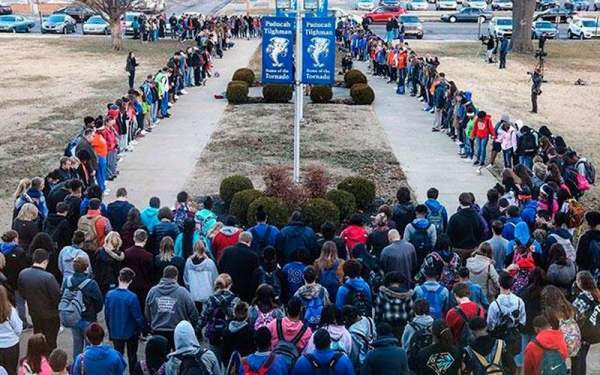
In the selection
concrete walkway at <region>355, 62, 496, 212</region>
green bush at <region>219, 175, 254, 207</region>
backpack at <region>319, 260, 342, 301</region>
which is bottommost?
concrete walkway at <region>355, 62, 496, 212</region>

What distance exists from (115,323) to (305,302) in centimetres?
213

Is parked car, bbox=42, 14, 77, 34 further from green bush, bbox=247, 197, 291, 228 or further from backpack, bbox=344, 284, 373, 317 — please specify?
backpack, bbox=344, 284, 373, 317

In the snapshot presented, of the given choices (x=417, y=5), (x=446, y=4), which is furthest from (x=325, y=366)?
(x=446, y=4)

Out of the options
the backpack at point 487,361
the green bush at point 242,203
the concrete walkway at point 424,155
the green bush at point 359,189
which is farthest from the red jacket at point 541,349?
the concrete walkway at point 424,155

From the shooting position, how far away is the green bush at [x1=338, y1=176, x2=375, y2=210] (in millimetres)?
15562

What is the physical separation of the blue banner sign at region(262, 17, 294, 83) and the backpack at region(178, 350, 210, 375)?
33.3ft

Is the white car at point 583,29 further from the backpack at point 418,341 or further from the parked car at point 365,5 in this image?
the backpack at point 418,341

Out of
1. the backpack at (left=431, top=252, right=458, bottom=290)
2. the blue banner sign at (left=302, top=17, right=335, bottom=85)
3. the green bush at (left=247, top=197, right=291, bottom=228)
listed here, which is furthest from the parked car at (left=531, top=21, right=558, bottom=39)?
the backpack at (left=431, top=252, right=458, bottom=290)

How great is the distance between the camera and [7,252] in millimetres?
10023

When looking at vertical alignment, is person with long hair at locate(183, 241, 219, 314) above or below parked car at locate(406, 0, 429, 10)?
below

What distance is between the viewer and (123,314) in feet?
28.8

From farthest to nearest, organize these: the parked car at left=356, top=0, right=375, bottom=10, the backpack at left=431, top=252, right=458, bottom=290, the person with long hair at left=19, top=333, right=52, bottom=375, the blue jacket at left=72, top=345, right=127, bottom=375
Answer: the parked car at left=356, top=0, right=375, bottom=10 < the backpack at left=431, top=252, right=458, bottom=290 < the blue jacket at left=72, top=345, right=127, bottom=375 < the person with long hair at left=19, top=333, right=52, bottom=375

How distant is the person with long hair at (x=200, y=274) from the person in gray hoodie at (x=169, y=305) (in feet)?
2.62

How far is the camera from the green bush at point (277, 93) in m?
26.6
